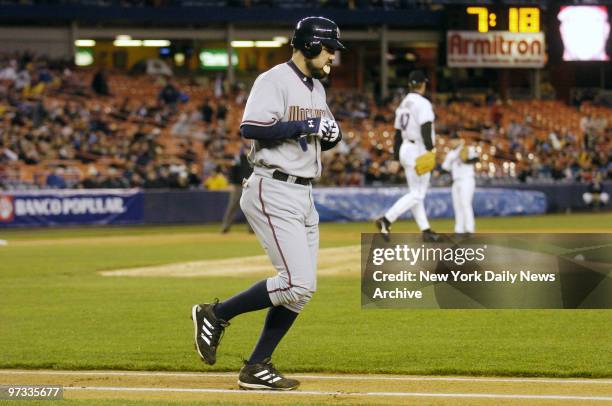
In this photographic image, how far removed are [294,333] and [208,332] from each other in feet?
8.35

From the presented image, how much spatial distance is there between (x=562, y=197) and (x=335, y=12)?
12523 mm

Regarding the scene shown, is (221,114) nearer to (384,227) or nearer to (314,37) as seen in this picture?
(384,227)

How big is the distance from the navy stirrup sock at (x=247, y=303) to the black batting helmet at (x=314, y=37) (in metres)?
1.45

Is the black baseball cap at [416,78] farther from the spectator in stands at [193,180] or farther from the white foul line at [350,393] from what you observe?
the spectator in stands at [193,180]

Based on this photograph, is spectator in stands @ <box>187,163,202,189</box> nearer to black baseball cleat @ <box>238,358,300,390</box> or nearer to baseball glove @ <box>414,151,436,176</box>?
baseball glove @ <box>414,151,436,176</box>

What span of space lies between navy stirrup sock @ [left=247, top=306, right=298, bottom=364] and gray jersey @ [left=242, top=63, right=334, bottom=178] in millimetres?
861

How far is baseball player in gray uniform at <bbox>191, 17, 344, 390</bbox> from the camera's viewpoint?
7.03 metres

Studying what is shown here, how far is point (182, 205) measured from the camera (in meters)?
31.3

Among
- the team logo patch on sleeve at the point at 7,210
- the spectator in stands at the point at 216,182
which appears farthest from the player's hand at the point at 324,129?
the spectator in stands at the point at 216,182

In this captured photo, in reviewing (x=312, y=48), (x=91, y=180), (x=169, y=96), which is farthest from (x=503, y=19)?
(x=312, y=48)

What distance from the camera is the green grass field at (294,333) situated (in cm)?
816

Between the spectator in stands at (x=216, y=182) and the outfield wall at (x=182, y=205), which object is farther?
the spectator in stands at (x=216, y=182)

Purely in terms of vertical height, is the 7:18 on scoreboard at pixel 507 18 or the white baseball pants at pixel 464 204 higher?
the 7:18 on scoreboard at pixel 507 18

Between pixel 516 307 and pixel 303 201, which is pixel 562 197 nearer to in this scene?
pixel 516 307
